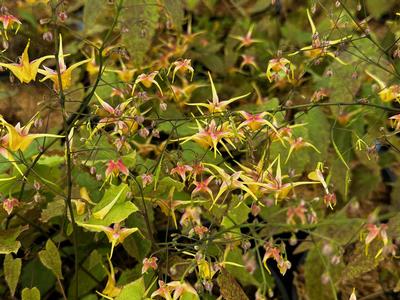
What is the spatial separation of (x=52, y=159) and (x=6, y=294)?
0.27 m

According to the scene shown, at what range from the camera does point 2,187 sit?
3.14 ft

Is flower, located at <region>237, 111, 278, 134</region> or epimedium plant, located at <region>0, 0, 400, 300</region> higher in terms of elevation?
flower, located at <region>237, 111, 278, 134</region>

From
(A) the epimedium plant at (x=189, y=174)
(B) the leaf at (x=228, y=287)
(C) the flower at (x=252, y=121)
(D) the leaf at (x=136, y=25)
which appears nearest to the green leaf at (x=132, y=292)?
(A) the epimedium plant at (x=189, y=174)

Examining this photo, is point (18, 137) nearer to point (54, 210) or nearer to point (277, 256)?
point (54, 210)

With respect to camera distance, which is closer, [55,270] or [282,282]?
[55,270]

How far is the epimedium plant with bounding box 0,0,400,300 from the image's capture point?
32.4 inches

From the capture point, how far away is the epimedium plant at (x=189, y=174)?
32.4 inches

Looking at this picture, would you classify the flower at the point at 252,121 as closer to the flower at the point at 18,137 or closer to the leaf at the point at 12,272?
the flower at the point at 18,137

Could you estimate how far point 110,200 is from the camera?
0.86 meters

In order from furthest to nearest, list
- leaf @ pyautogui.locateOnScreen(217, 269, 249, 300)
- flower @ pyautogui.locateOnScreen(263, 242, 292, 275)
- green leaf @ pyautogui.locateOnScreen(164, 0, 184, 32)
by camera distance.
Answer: green leaf @ pyautogui.locateOnScreen(164, 0, 184, 32) < leaf @ pyautogui.locateOnScreen(217, 269, 249, 300) < flower @ pyautogui.locateOnScreen(263, 242, 292, 275)

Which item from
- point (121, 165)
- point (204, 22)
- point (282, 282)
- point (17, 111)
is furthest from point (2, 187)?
point (204, 22)

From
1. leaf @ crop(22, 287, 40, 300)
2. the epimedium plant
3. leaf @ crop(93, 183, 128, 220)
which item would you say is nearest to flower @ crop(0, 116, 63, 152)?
the epimedium plant

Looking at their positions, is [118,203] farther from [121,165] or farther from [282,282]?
[282,282]

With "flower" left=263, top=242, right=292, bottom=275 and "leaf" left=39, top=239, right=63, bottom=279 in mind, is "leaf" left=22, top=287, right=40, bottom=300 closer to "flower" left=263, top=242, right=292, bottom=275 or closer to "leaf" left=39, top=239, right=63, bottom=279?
"leaf" left=39, top=239, right=63, bottom=279
